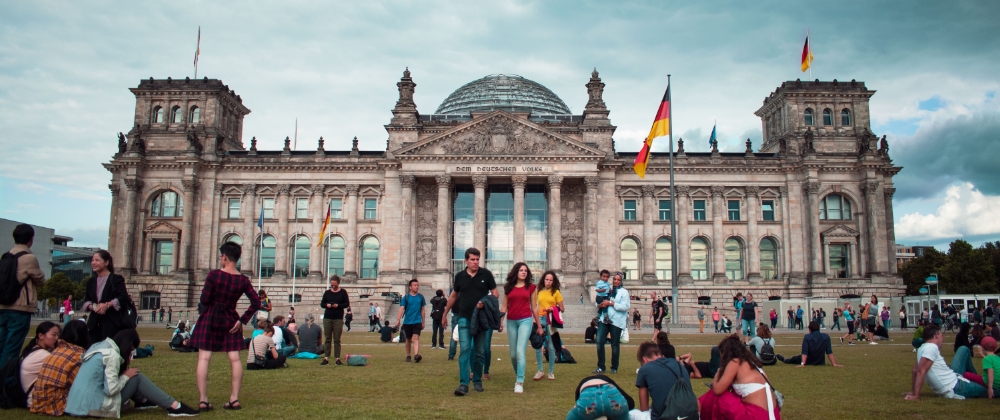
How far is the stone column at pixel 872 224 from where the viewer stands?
61000 millimetres

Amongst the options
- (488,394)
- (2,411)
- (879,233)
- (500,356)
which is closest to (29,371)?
(2,411)

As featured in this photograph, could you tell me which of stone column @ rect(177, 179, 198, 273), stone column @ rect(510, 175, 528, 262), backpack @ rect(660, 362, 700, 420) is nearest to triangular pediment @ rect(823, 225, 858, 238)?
stone column @ rect(510, 175, 528, 262)

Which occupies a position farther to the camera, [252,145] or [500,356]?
[252,145]

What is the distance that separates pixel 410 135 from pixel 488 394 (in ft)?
165

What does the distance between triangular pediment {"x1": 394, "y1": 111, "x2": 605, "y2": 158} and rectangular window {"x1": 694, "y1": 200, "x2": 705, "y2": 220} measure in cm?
1076

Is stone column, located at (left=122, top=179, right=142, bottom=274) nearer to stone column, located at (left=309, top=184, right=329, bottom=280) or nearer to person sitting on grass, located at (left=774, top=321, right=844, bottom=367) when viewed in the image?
stone column, located at (left=309, top=184, right=329, bottom=280)

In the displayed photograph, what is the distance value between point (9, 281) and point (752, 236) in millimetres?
58542

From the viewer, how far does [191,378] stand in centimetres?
1527

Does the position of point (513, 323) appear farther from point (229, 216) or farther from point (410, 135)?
point (229, 216)

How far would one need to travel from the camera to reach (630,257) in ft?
207

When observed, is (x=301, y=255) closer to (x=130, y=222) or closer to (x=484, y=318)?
(x=130, y=222)

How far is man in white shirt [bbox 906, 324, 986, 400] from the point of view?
12828mm

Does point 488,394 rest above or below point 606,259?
below

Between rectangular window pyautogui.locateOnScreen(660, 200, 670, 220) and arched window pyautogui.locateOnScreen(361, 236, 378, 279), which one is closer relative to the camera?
arched window pyautogui.locateOnScreen(361, 236, 378, 279)
